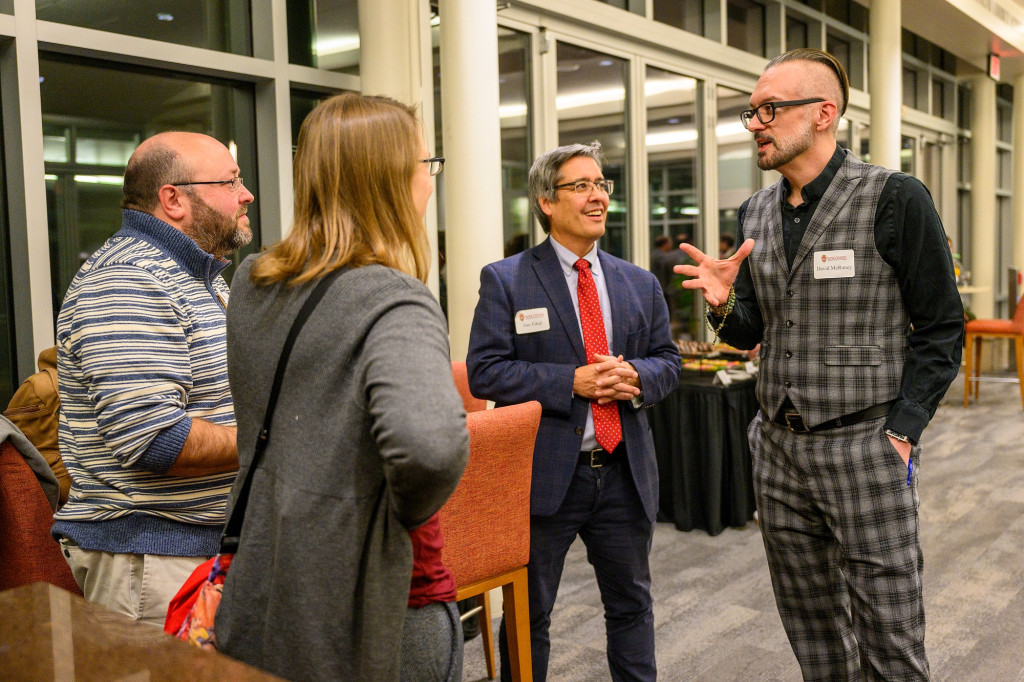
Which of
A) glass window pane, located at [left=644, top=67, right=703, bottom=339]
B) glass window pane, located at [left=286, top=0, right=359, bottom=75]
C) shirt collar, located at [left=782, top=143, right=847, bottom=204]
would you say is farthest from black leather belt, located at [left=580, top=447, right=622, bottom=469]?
glass window pane, located at [left=644, top=67, right=703, bottom=339]

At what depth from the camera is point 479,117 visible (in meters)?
3.56

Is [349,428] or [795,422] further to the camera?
[795,422]

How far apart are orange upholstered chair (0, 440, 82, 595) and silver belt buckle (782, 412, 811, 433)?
1695mm

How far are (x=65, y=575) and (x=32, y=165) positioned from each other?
1.52 meters

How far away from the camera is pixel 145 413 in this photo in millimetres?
1506

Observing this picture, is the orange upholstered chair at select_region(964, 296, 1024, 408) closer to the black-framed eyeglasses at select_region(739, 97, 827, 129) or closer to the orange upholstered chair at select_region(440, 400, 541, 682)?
the black-framed eyeglasses at select_region(739, 97, 827, 129)

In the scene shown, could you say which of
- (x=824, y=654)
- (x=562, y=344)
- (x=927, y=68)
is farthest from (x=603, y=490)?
(x=927, y=68)

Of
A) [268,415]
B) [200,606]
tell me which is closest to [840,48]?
[268,415]

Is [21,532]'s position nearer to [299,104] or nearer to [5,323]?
[5,323]

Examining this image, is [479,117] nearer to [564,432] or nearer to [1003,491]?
[564,432]

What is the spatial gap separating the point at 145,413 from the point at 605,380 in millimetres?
1139

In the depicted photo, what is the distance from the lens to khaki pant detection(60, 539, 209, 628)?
63.6 inches

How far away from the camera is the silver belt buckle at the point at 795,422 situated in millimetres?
1952

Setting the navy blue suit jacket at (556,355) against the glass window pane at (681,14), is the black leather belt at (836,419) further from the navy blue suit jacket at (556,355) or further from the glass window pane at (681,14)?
the glass window pane at (681,14)
